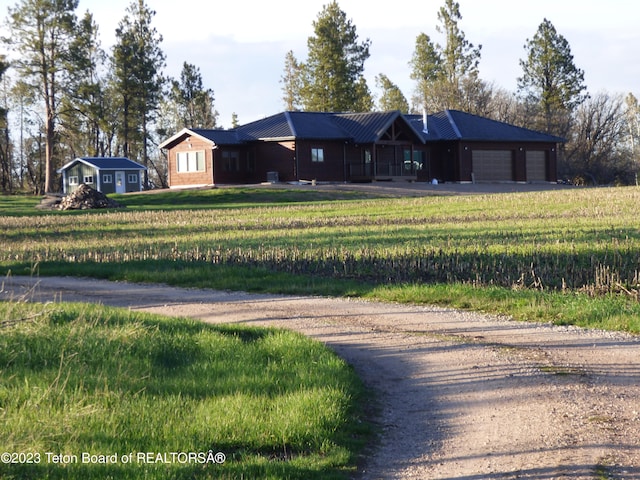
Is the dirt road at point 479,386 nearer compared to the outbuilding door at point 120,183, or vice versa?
the dirt road at point 479,386

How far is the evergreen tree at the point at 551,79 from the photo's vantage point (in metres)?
82.9

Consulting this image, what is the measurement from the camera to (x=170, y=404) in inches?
281

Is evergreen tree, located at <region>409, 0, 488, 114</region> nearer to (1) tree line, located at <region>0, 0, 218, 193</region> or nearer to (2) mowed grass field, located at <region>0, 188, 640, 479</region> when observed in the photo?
(1) tree line, located at <region>0, 0, 218, 193</region>

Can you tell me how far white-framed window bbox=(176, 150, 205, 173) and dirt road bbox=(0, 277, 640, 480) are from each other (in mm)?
47218

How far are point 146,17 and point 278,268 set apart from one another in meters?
71.9

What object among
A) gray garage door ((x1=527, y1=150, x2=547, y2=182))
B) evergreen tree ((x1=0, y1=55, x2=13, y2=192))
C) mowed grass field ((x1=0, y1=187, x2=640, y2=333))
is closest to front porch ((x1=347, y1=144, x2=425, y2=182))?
gray garage door ((x1=527, y1=150, x2=547, y2=182))

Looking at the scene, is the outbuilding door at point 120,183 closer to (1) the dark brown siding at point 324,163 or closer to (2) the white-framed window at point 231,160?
(2) the white-framed window at point 231,160

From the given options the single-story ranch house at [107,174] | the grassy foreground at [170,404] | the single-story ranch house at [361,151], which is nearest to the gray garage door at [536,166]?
the single-story ranch house at [361,151]

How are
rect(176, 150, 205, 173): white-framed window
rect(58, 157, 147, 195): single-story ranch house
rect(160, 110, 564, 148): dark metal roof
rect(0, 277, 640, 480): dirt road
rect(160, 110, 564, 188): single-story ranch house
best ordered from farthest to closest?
rect(58, 157, 147, 195): single-story ranch house → rect(176, 150, 205, 173): white-framed window → rect(160, 110, 564, 148): dark metal roof → rect(160, 110, 564, 188): single-story ranch house → rect(0, 277, 640, 480): dirt road

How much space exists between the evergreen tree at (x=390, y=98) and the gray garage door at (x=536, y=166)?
34048mm

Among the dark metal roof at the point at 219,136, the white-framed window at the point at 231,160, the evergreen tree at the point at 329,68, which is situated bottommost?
the white-framed window at the point at 231,160

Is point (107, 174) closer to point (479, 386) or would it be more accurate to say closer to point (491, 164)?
point (491, 164)

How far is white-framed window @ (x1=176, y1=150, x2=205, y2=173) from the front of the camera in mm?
60125

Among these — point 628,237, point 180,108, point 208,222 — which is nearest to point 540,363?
point 628,237
